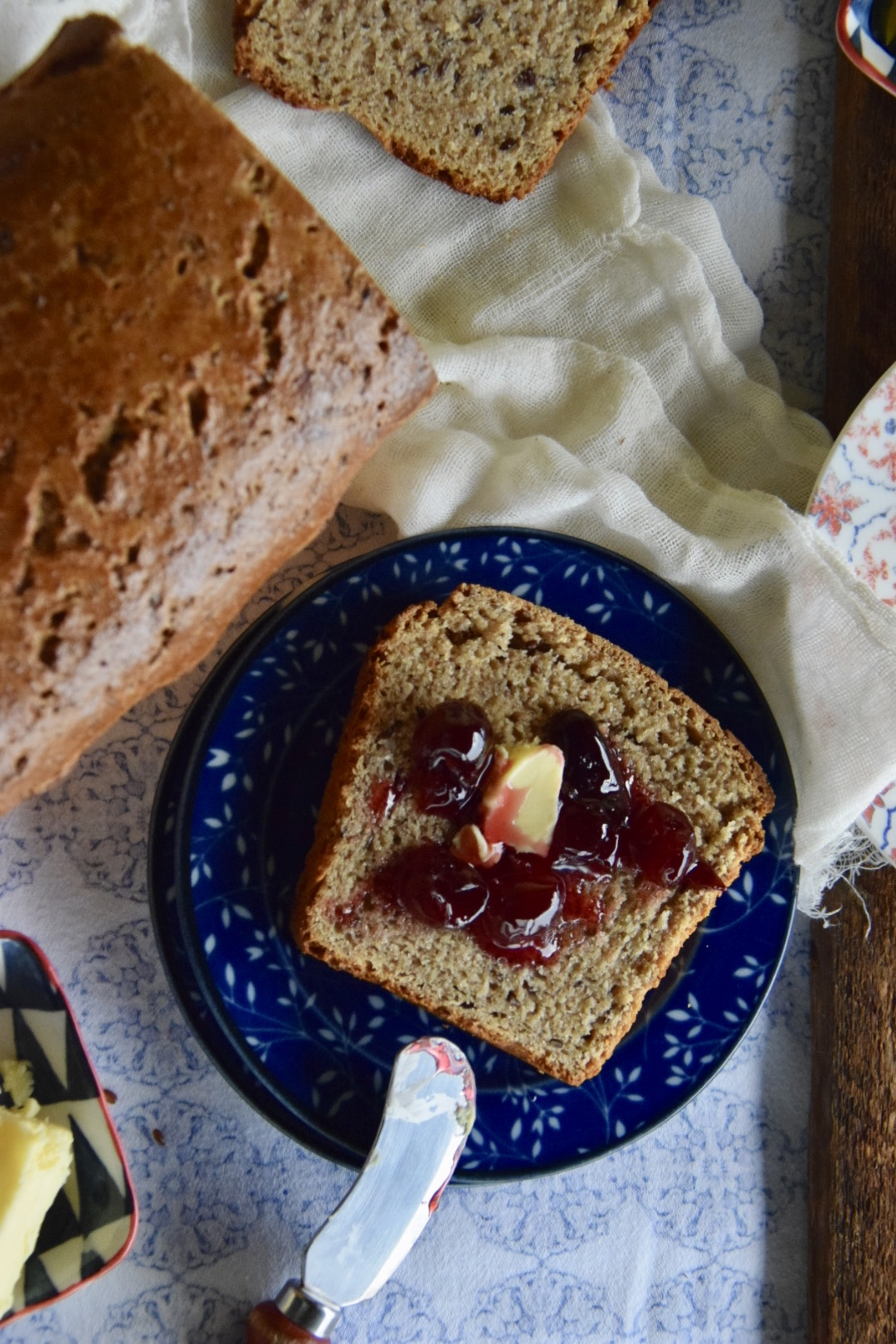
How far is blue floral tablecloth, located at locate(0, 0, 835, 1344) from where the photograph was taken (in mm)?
2070

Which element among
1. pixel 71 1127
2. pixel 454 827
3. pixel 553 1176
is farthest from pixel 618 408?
pixel 71 1127

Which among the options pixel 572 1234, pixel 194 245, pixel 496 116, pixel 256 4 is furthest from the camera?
pixel 572 1234

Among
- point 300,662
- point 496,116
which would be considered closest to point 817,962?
point 300,662

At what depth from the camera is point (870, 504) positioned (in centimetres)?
219

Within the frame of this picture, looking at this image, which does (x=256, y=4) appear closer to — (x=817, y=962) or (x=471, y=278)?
(x=471, y=278)

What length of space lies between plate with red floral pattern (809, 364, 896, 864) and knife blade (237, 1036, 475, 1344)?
1.02 m

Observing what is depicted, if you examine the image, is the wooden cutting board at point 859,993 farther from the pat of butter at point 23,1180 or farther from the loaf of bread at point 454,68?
the pat of butter at point 23,1180

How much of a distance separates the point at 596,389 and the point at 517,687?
629 millimetres

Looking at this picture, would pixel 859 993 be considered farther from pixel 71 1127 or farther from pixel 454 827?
pixel 71 1127

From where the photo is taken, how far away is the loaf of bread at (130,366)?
1360 mm

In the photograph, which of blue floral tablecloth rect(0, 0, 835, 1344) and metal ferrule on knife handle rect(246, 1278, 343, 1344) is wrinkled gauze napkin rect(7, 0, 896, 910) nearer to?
blue floral tablecloth rect(0, 0, 835, 1344)

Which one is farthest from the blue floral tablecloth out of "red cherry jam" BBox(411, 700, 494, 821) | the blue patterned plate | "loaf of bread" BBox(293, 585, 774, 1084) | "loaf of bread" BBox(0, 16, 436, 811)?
"loaf of bread" BBox(0, 16, 436, 811)

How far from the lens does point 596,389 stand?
219 centimetres

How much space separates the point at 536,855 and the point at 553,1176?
0.72m
